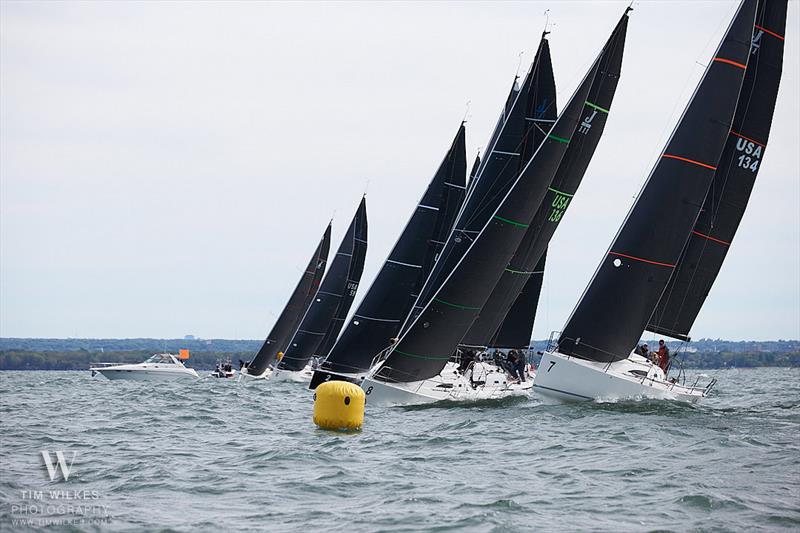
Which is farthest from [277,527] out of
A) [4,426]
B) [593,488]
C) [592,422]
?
[4,426]

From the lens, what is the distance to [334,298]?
46.6 meters

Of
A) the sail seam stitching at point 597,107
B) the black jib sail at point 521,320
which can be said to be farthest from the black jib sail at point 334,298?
the sail seam stitching at point 597,107

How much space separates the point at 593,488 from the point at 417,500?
7.97 ft

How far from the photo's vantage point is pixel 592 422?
20.1 meters

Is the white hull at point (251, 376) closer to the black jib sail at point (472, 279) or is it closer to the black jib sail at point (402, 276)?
the black jib sail at point (402, 276)

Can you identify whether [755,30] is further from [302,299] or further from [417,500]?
[302,299]

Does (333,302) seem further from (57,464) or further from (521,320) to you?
(57,464)

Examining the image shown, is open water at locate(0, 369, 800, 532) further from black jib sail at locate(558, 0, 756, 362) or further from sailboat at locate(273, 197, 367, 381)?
sailboat at locate(273, 197, 367, 381)

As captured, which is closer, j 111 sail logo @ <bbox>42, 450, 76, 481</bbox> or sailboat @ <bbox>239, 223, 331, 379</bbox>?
j 111 sail logo @ <bbox>42, 450, 76, 481</bbox>

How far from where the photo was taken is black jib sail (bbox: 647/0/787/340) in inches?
1033

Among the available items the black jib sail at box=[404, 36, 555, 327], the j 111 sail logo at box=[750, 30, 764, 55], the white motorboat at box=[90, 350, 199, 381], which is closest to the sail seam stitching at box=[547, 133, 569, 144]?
the black jib sail at box=[404, 36, 555, 327]

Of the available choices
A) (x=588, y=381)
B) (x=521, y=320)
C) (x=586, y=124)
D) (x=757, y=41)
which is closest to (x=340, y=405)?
(x=588, y=381)

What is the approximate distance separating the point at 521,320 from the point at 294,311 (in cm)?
2460

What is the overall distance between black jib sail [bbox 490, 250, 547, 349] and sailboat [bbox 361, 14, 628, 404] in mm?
5957
